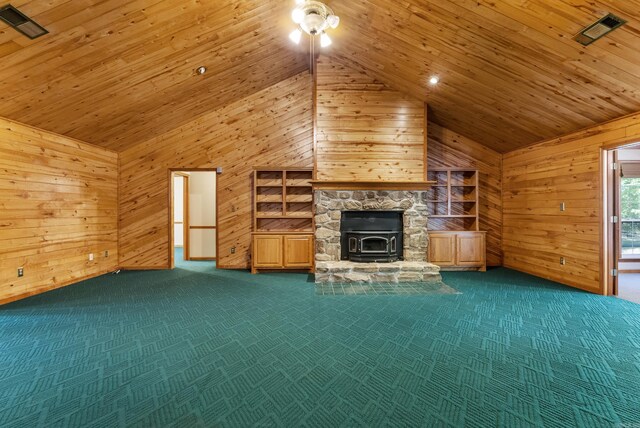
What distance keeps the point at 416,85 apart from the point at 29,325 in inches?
247

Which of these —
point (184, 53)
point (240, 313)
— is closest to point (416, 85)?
point (184, 53)

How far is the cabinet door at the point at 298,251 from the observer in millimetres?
5086

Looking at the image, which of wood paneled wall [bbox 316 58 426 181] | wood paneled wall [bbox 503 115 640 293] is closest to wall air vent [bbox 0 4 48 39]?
wood paneled wall [bbox 316 58 426 181]

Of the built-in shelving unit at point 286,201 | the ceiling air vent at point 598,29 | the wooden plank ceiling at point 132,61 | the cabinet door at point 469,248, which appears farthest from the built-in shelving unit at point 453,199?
the wooden plank ceiling at point 132,61

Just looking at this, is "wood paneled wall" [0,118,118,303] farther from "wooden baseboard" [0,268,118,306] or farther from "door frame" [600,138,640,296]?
"door frame" [600,138,640,296]

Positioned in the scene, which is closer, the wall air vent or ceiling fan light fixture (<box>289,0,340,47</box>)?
the wall air vent

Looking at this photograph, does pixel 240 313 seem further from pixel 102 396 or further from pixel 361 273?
pixel 361 273

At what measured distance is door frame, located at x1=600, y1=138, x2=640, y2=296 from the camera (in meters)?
3.72

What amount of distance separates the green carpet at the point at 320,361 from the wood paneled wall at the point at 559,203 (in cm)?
77

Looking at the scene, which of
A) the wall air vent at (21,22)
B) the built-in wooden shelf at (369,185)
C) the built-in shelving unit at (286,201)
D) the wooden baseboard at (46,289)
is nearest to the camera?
the wall air vent at (21,22)

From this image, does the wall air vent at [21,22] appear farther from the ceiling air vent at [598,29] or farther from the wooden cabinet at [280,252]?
the ceiling air vent at [598,29]

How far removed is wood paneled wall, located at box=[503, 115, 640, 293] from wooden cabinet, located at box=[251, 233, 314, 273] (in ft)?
13.8

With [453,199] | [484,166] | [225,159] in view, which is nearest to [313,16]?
[225,159]

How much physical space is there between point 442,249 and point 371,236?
5.17 ft
